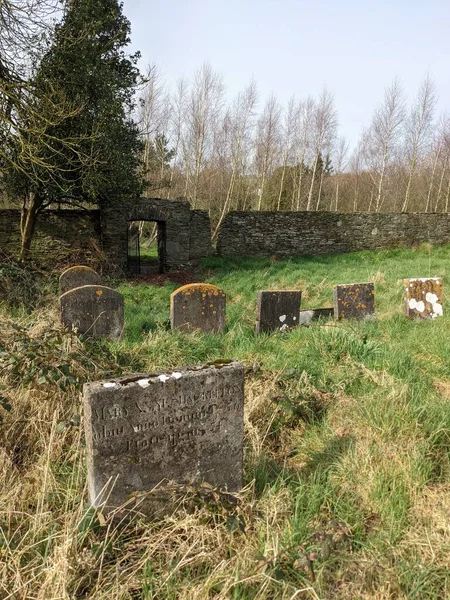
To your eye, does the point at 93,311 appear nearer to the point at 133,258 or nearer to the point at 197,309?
the point at 197,309

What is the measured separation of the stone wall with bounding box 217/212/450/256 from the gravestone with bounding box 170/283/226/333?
371 inches

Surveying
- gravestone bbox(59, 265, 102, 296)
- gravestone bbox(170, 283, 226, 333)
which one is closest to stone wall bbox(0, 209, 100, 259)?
gravestone bbox(59, 265, 102, 296)

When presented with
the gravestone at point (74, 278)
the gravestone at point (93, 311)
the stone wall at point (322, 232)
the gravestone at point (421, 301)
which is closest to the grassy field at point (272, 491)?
the gravestone at point (93, 311)

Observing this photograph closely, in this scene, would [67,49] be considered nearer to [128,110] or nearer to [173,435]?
[128,110]

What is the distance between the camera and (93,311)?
5.84 m

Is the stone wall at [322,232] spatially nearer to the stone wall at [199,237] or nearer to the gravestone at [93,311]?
the stone wall at [199,237]

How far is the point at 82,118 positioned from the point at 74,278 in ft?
16.6

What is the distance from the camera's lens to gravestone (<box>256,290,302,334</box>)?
20.5ft

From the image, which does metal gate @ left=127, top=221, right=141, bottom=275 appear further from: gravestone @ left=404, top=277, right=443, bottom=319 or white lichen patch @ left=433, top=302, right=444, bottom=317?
white lichen patch @ left=433, top=302, right=444, bottom=317

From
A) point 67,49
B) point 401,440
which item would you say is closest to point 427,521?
point 401,440

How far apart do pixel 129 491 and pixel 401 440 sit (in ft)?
6.49

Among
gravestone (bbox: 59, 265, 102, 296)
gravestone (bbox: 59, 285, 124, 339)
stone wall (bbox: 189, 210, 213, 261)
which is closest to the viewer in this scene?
gravestone (bbox: 59, 285, 124, 339)

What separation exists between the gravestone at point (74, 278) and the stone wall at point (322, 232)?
788 cm

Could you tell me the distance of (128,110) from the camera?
1424 cm
